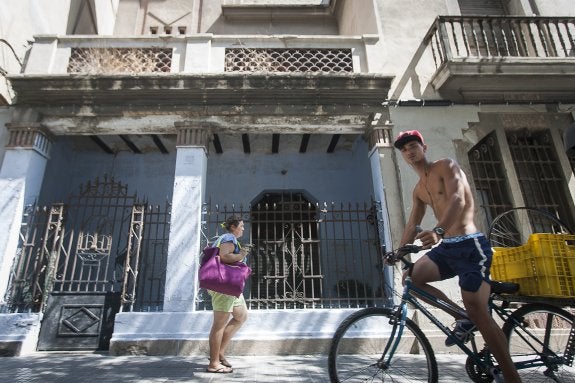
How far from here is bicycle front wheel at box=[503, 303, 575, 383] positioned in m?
2.68

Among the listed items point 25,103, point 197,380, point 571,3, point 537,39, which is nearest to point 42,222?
point 25,103

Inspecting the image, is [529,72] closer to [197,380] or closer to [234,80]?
[234,80]

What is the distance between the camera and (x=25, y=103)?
638cm

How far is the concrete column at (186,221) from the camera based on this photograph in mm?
5414

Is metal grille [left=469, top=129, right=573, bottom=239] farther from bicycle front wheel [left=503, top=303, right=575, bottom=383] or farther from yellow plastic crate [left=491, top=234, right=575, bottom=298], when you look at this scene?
bicycle front wheel [left=503, top=303, right=575, bottom=383]

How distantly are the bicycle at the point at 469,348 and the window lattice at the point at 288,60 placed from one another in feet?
17.1

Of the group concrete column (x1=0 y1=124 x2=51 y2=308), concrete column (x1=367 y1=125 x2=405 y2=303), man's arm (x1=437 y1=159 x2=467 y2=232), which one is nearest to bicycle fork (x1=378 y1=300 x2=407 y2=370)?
man's arm (x1=437 y1=159 x2=467 y2=232)

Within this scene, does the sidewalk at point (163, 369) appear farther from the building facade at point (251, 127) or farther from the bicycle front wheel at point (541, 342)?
the bicycle front wheel at point (541, 342)

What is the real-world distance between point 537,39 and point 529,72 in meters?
1.83

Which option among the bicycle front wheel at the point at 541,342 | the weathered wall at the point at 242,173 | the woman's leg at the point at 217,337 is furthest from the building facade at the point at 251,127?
the bicycle front wheel at the point at 541,342

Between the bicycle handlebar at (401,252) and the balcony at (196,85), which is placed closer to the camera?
the bicycle handlebar at (401,252)

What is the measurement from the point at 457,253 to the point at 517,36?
6957 mm

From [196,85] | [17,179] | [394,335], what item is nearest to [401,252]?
[394,335]

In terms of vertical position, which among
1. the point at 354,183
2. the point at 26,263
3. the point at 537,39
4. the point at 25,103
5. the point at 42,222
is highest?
the point at 537,39
